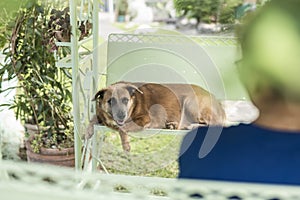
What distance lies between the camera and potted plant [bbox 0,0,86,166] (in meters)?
2.52

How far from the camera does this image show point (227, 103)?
2.57m

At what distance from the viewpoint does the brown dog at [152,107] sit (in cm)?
238

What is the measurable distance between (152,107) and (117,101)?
0.21 m

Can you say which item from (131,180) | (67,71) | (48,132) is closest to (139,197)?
(131,180)

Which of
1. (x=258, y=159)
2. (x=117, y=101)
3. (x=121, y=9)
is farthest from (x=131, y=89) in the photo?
(x=121, y=9)

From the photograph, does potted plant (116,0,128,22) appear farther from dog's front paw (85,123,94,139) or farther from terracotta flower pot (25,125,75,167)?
dog's front paw (85,123,94,139)

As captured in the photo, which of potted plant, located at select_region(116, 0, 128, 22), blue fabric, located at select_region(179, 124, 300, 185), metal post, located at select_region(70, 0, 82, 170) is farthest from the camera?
potted plant, located at select_region(116, 0, 128, 22)

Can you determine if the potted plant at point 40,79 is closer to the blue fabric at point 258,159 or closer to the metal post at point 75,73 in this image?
the metal post at point 75,73

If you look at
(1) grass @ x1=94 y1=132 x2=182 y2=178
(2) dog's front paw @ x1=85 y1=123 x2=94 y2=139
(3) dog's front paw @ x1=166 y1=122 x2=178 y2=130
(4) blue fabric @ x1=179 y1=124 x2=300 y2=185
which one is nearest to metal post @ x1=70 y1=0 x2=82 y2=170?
(2) dog's front paw @ x1=85 y1=123 x2=94 y2=139

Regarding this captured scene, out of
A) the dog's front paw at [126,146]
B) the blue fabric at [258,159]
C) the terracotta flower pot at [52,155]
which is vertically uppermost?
the blue fabric at [258,159]

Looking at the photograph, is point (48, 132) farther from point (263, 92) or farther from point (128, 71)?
point (263, 92)

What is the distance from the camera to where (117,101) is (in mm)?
2369

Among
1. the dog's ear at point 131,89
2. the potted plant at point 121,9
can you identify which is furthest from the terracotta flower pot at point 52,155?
the potted plant at point 121,9

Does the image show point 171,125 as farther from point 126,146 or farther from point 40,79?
point 40,79
